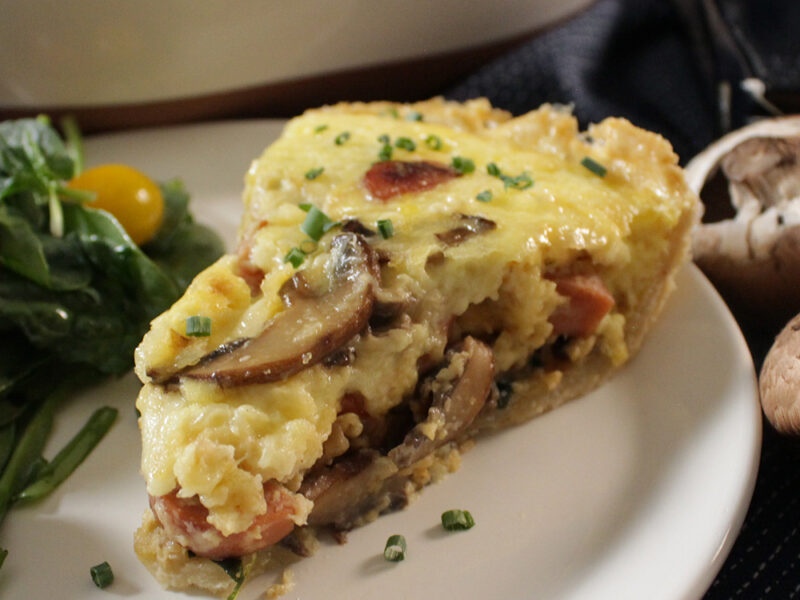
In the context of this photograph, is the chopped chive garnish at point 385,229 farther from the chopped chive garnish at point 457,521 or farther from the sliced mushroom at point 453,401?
the chopped chive garnish at point 457,521

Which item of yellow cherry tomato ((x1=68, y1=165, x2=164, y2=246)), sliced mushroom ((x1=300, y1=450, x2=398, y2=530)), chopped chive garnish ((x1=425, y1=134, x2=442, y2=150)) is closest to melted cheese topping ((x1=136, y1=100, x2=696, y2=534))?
chopped chive garnish ((x1=425, y1=134, x2=442, y2=150))

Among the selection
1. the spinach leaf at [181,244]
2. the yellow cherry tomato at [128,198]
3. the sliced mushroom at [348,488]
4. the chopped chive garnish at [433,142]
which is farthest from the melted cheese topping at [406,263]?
the yellow cherry tomato at [128,198]

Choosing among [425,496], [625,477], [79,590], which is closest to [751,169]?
[625,477]

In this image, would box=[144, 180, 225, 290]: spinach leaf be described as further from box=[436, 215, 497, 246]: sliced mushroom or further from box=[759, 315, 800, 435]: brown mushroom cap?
box=[759, 315, 800, 435]: brown mushroom cap

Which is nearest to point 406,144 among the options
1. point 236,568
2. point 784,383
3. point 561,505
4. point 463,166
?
point 463,166

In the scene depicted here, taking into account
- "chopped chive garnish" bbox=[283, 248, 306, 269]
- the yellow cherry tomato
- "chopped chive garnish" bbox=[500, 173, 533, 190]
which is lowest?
the yellow cherry tomato

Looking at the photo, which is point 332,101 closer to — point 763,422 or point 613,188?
point 613,188

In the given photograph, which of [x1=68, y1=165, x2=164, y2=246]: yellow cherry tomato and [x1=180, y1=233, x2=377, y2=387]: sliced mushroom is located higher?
[x1=180, y1=233, x2=377, y2=387]: sliced mushroom

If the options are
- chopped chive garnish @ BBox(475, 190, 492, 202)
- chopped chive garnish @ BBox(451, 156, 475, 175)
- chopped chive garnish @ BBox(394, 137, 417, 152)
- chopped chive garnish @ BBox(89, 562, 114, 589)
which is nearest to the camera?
chopped chive garnish @ BBox(89, 562, 114, 589)

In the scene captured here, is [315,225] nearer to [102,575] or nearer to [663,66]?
[102,575]
